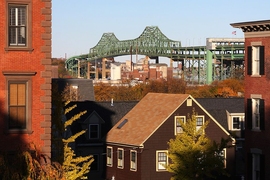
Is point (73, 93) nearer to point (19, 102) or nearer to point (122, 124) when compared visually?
point (122, 124)

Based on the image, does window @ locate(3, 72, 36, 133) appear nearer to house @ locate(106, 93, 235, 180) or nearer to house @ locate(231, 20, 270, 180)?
house @ locate(231, 20, 270, 180)

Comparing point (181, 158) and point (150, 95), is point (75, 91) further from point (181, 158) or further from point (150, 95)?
point (181, 158)

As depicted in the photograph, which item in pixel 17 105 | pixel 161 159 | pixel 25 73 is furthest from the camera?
pixel 161 159

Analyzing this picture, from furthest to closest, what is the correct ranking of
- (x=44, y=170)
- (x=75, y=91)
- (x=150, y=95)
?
1. (x=75, y=91)
2. (x=150, y=95)
3. (x=44, y=170)

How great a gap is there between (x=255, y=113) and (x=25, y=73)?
1905 cm

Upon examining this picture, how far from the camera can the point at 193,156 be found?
48.1 m

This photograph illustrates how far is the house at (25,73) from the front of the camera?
3253cm

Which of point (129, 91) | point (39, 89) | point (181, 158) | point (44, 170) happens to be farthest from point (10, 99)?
point (129, 91)

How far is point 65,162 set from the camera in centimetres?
3778

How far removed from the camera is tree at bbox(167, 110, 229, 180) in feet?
157

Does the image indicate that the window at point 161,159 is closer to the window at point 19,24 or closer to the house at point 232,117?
the house at point 232,117

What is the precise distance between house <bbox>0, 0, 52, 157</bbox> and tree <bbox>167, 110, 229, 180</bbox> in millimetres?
16488

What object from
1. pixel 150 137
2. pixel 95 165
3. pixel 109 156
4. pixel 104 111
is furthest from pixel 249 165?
pixel 104 111

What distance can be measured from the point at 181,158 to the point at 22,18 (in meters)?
18.0
